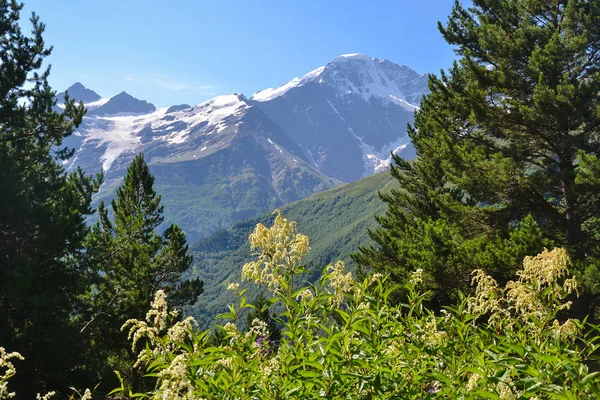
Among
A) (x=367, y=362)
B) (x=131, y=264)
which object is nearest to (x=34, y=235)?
(x=131, y=264)

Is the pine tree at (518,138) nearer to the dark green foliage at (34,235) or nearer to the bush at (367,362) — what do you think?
the bush at (367,362)

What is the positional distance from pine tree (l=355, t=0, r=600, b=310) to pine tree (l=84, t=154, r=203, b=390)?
61.0 feet

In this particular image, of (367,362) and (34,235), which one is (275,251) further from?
(34,235)

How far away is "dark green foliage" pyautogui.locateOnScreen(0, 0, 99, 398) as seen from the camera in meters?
16.0

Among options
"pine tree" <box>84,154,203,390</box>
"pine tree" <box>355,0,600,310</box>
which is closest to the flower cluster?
"pine tree" <box>355,0,600,310</box>

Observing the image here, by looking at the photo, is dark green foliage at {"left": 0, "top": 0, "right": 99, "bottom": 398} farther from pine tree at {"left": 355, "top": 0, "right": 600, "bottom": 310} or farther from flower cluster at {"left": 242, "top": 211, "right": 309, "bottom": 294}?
pine tree at {"left": 355, "top": 0, "right": 600, "bottom": 310}

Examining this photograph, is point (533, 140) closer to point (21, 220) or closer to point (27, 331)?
point (21, 220)

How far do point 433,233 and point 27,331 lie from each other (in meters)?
17.8

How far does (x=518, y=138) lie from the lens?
16.4m

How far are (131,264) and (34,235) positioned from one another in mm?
10995

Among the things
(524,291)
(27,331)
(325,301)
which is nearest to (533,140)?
(524,291)

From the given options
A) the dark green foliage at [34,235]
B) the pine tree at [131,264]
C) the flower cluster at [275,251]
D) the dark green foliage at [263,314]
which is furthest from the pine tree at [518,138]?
the pine tree at [131,264]

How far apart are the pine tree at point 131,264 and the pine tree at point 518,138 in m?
18.6

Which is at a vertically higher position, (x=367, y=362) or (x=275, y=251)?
(x=275, y=251)
